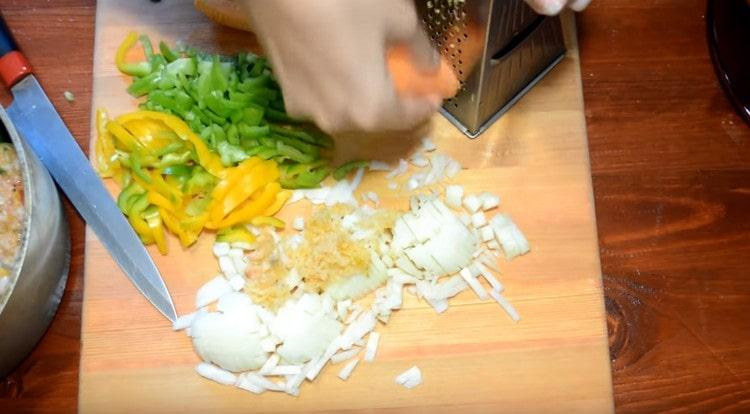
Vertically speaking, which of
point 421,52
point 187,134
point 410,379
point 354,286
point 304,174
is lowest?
point 410,379

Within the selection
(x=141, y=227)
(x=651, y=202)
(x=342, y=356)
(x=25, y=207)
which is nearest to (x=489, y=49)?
(x=651, y=202)

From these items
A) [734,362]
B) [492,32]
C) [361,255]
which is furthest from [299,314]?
[734,362]

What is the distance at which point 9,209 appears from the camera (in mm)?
1187

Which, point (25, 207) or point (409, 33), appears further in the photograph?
point (25, 207)

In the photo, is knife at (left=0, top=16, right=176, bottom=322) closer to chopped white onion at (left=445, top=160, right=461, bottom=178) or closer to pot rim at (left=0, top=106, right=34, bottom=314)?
pot rim at (left=0, top=106, right=34, bottom=314)

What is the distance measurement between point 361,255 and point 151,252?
1.14 feet

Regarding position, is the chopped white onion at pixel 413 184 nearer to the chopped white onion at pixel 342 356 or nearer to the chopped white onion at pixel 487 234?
the chopped white onion at pixel 487 234

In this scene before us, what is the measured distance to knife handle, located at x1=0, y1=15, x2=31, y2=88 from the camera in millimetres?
1302

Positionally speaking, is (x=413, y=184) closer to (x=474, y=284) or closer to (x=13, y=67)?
(x=474, y=284)

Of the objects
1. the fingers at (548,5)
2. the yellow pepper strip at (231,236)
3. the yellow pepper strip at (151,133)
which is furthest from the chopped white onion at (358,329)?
the fingers at (548,5)

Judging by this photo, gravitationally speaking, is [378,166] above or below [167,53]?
below

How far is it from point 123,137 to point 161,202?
5.2 inches

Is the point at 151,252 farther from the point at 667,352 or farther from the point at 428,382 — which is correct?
the point at 667,352

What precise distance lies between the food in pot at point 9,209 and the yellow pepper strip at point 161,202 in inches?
7.6
